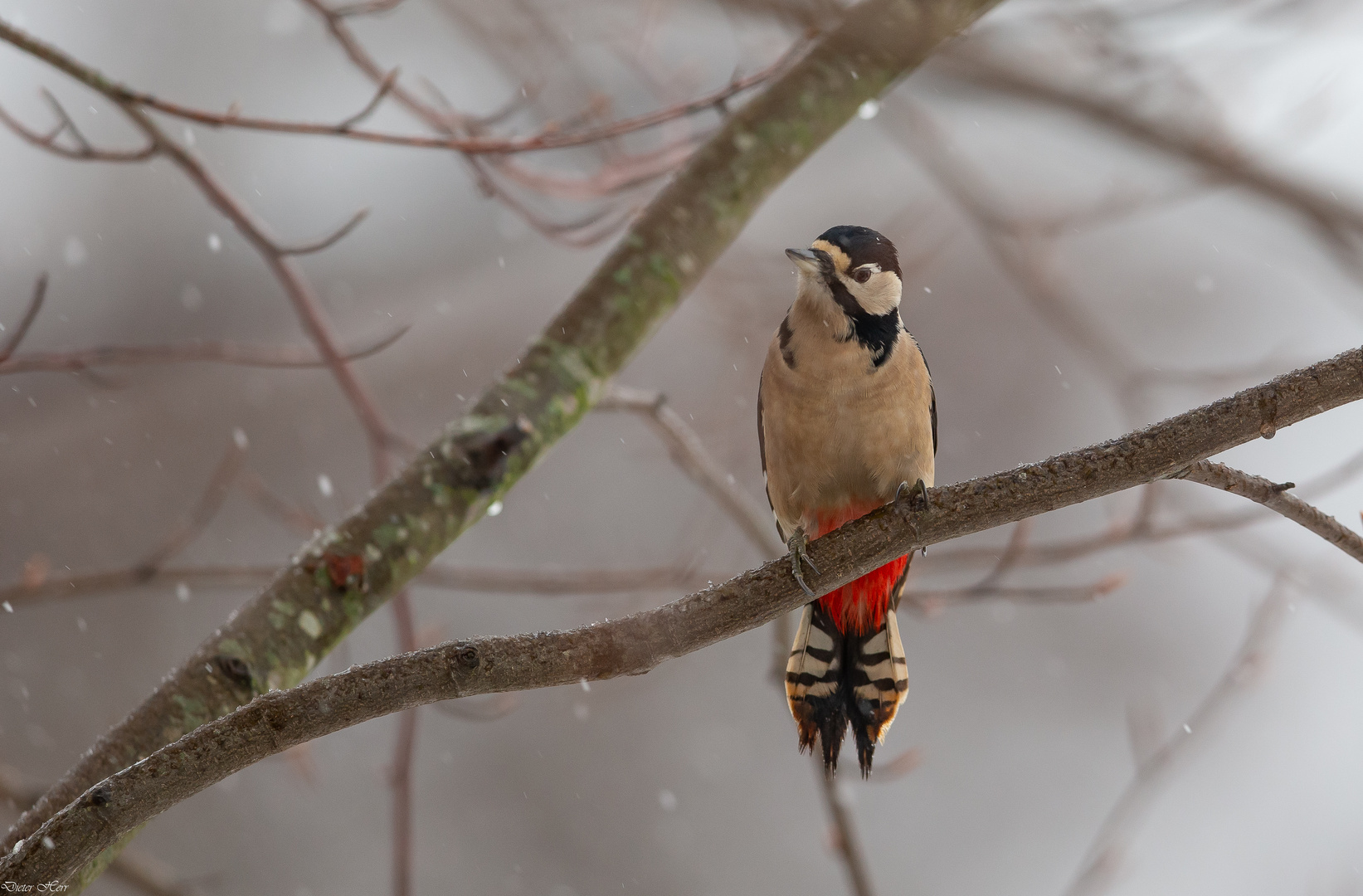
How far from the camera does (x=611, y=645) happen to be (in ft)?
5.60

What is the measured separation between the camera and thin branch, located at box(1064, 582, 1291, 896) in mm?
3066

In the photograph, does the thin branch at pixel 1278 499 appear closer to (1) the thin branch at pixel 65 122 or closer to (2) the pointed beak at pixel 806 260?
(2) the pointed beak at pixel 806 260

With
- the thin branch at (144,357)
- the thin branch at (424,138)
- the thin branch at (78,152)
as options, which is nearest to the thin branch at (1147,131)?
the thin branch at (424,138)

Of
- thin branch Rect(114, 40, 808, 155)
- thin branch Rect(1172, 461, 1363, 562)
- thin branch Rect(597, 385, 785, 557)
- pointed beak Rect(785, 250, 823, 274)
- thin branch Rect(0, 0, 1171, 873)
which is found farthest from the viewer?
thin branch Rect(597, 385, 785, 557)

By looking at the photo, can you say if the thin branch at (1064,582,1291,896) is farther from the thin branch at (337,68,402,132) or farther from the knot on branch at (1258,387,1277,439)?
the thin branch at (337,68,402,132)

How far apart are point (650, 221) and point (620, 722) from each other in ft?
19.7

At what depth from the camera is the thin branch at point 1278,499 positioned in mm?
1779

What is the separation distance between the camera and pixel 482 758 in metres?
7.89

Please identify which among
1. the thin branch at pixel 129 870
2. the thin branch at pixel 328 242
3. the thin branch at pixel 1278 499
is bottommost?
the thin branch at pixel 129 870

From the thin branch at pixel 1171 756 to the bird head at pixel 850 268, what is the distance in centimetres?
149

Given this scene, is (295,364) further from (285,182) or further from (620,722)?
(620,722)

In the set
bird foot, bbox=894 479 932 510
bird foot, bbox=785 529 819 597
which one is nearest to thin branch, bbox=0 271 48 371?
bird foot, bbox=785 529 819 597

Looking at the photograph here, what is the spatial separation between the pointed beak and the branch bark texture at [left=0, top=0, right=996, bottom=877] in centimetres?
34

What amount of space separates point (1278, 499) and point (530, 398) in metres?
1.59
